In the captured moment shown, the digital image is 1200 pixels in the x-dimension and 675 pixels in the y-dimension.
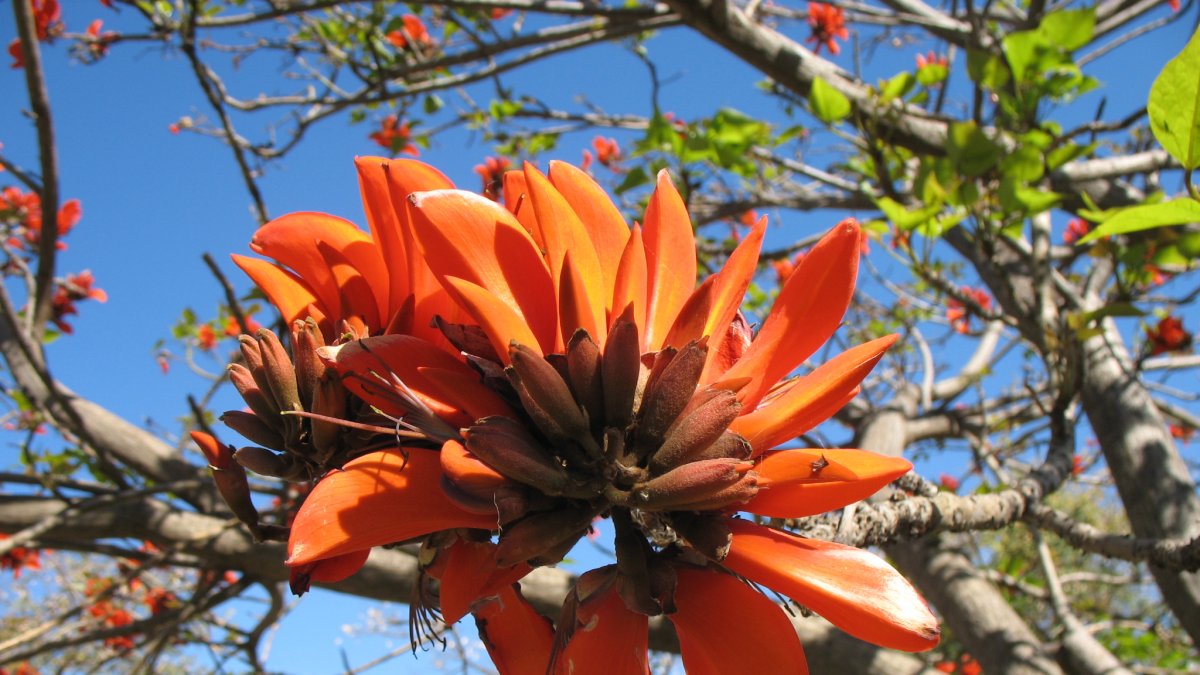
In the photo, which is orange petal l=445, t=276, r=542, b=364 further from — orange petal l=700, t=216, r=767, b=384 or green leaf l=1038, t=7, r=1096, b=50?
green leaf l=1038, t=7, r=1096, b=50

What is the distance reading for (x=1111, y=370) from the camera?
5.81 feet

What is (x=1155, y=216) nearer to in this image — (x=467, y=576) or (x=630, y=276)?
(x=630, y=276)

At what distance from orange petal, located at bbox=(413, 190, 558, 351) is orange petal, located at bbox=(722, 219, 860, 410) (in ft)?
0.41

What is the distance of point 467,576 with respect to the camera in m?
0.48

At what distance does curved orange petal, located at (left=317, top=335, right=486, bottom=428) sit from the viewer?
17.5 inches

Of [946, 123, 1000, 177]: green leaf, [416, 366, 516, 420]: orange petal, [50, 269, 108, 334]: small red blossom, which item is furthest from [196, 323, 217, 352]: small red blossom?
[416, 366, 516, 420]: orange petal

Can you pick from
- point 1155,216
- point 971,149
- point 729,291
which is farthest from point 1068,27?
point 729,291

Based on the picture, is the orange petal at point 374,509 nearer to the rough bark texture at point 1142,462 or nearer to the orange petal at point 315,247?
the orange petal at point 315,247

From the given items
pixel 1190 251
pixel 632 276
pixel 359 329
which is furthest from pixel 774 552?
pixel 1190 251

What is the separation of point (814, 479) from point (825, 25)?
3617 millimetres

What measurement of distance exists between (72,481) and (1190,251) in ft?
8.18

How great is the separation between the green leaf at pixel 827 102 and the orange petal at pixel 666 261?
4.26 ft

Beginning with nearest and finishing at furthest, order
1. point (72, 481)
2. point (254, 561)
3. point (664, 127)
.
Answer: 1. point (254, 561)
2. point (72, 481)
3. point (664, 127)

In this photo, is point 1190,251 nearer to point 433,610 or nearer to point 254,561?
point 433,610
